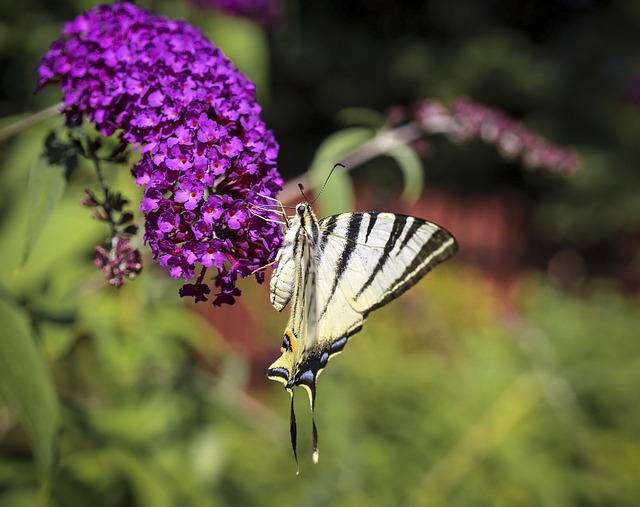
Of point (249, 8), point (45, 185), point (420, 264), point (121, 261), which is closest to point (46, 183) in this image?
point (45, 185)

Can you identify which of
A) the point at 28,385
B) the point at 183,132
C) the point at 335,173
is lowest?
the point at 28,385

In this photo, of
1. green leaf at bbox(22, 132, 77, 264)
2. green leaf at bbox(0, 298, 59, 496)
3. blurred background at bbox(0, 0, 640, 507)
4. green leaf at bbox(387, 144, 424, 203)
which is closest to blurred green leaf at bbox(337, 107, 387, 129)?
blurred background at bbox(0, 0, 640, 507)

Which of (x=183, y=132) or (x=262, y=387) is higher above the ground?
(x=262, y=387)

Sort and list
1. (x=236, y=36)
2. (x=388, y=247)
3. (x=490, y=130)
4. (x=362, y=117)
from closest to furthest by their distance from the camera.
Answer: (x=388, y=247) → (x=362, y=117) → (x=490, y=130) → (x=236, y=36)

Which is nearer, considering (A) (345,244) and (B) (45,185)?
(B) (45,185)

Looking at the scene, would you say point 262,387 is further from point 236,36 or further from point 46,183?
point 46,183

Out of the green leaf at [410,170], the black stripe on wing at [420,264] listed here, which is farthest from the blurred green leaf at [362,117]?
the black stripe on wing at [420,264]

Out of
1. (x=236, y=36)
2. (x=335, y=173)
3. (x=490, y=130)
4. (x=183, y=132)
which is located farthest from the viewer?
(x=236, y=36)
